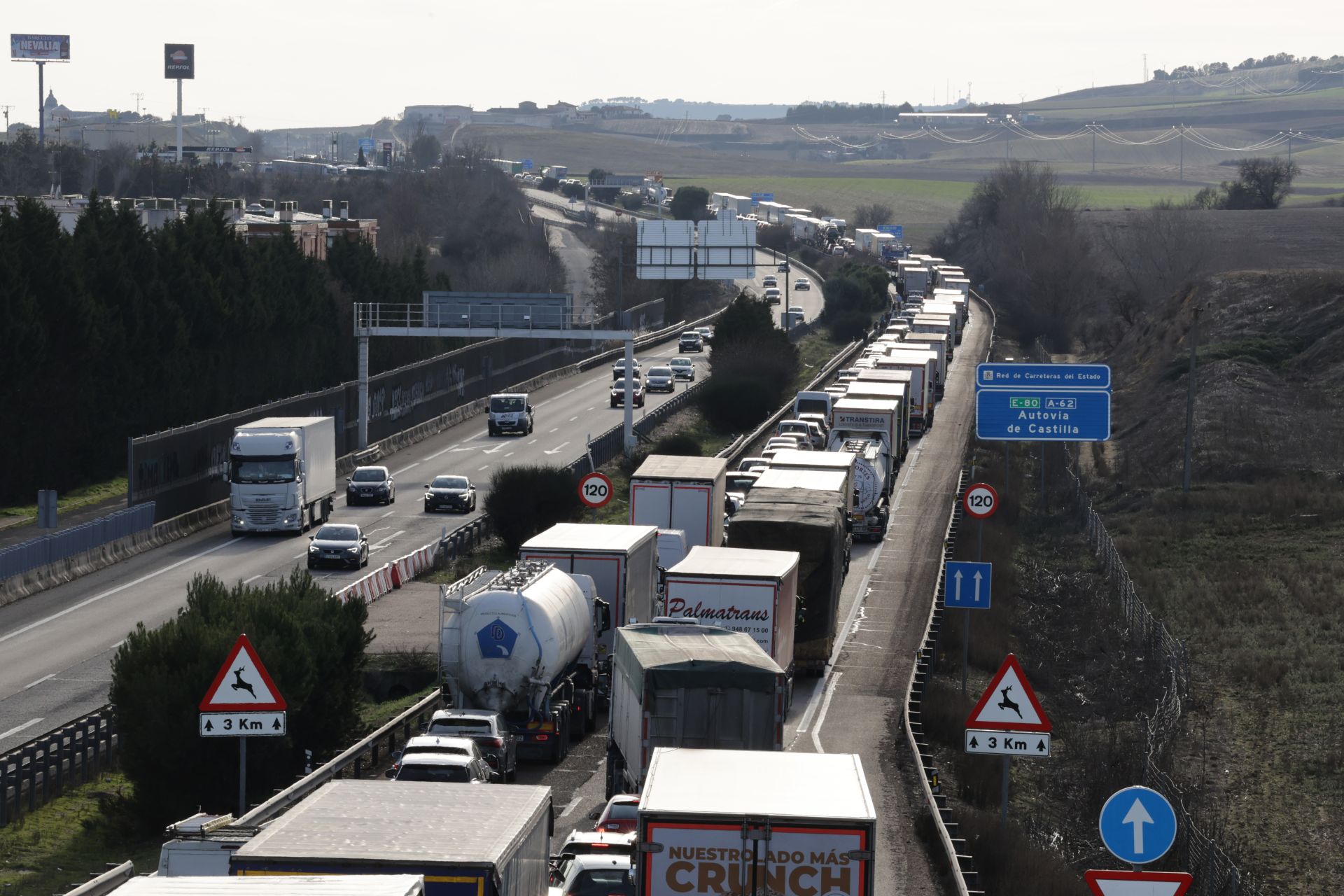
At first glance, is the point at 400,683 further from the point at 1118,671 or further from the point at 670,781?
the point at 670,781

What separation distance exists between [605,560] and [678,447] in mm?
34352

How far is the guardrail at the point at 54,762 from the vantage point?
2358cm

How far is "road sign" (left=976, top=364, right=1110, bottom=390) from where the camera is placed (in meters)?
40.1

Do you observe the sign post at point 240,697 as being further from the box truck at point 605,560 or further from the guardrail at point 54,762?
the box truck at point 605,560

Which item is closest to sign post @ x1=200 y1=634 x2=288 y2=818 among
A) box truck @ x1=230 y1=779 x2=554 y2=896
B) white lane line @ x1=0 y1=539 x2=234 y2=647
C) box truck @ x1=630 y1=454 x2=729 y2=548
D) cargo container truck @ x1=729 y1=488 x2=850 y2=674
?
box truck @ x1=230 y1=779 x2=554 y2=896

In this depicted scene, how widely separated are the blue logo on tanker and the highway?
825cm

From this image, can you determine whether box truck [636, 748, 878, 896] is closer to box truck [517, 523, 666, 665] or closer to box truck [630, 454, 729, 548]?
box truck [517, 523, 666, 665]

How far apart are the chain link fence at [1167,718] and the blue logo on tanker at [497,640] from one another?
32.4 ft

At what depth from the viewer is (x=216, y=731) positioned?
1752 cm

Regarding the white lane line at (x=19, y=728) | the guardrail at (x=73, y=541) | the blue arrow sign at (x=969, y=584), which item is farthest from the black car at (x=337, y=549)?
the blue arrow sign at (x=969, y=584)

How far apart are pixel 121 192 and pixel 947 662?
143 meters

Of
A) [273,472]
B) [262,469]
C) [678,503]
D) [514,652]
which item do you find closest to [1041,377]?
[678,503]

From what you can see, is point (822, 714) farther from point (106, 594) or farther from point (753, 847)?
point (106, 594)

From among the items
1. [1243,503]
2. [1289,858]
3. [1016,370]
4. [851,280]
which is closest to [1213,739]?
[1289,858]
